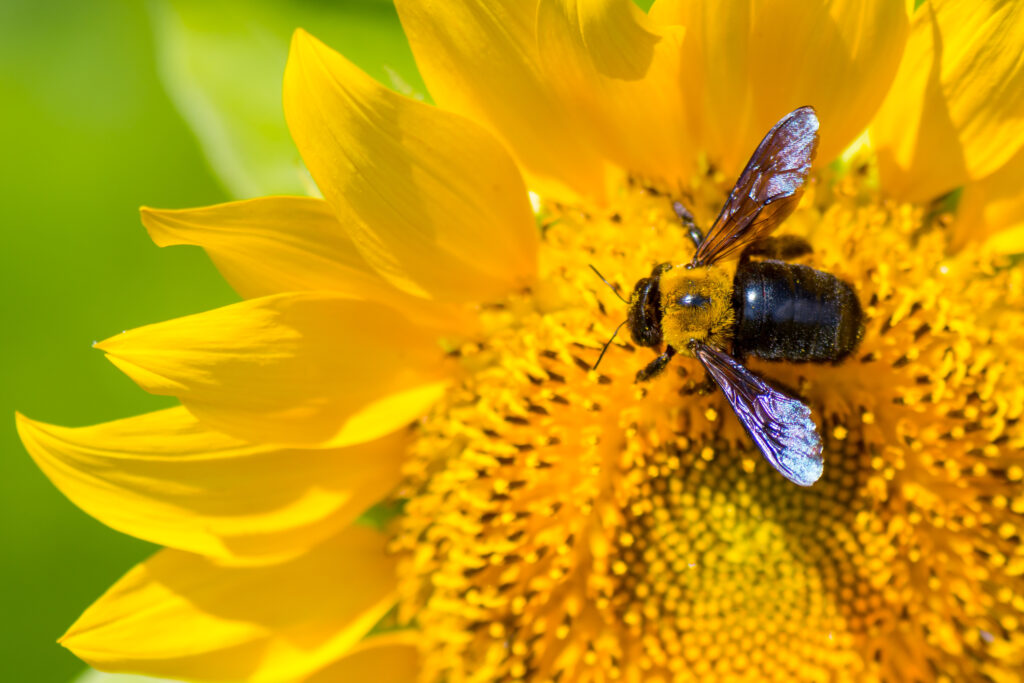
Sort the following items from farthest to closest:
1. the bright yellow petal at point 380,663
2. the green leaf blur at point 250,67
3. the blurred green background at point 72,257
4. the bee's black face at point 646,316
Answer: the blurred green background at point 72,257 → the green leaf blur at point 250,67 → the bright yellow petal at point 380,663 → the bee's black face at point 646,316

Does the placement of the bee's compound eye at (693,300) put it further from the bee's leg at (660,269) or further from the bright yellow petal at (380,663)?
the bright yellow petal at (380,663)

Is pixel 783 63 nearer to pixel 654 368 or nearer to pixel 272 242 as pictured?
pixel 654 368

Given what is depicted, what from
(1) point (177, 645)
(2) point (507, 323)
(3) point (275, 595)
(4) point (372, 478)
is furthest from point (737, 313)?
(1) point (177, 645)

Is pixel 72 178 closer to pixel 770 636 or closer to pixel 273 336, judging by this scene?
pixel 273 336

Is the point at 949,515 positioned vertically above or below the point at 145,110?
below

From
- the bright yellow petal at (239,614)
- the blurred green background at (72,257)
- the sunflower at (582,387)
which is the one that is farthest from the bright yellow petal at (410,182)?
the blurred green background at (72,257)

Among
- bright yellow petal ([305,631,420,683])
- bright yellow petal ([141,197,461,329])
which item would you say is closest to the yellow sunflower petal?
bright yellow petal ([141,197,461,329])

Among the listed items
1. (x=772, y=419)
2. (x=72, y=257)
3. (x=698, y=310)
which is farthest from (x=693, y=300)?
(x=72, y=257)
